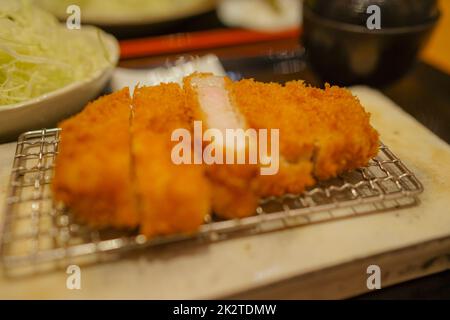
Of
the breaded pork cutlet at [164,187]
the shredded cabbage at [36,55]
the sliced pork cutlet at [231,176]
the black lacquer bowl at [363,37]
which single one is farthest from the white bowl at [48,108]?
the black lacquer bowl at [363,37]

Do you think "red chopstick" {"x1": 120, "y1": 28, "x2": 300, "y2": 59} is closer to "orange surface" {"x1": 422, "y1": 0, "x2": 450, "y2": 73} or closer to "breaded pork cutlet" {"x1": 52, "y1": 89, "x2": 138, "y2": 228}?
"orange surface" {"x1": 422, "y1": 0, "x2": 450, "y2": 73}

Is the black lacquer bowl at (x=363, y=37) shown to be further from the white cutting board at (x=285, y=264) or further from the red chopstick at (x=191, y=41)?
the white cutting board at (x=285, y=264)

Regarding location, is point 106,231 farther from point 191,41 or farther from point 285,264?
point 191,41

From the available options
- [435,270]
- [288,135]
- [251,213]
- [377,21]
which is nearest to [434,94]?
[377,21]

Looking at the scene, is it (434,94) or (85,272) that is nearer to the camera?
(85,272)

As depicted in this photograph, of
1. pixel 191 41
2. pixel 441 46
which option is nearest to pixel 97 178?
pixel 191 41

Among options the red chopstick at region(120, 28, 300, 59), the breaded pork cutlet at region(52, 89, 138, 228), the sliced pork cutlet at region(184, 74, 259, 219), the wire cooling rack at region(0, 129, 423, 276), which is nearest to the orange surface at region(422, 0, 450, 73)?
the red chopstick at region(120, 28, 300, 59)

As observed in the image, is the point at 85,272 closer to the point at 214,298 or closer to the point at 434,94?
the point at 214,298
